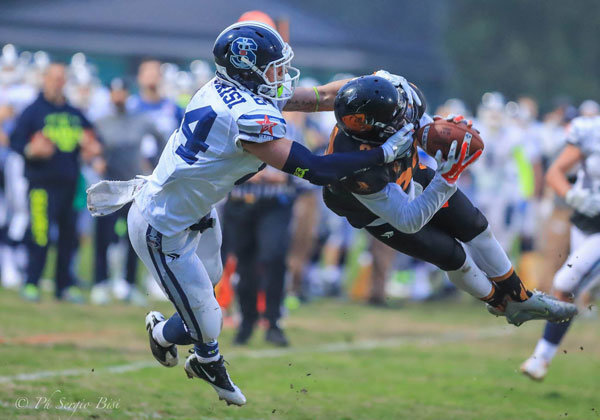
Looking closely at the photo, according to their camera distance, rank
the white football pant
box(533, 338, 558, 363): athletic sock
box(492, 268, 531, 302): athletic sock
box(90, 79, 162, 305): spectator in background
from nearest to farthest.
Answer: the white football pant → box(492, 268, 531, 302): athletic sock → box(533, 338, 558, 363): athletic sock → box(90, 79, 162, 305): spectator in background

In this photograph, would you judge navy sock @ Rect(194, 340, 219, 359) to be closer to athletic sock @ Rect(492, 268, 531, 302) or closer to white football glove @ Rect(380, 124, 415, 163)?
white football glove @ Rect(380, 124, 415, 163)

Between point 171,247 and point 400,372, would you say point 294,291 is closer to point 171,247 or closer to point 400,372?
point 400,372

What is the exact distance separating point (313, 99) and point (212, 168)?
846 millimetres

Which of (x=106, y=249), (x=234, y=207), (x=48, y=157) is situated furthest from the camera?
(x=106, y=249)

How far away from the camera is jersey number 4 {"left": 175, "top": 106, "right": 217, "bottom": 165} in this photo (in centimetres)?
434

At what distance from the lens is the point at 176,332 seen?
16.1 feet

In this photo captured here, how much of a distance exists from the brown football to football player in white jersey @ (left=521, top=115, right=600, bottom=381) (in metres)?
1.75

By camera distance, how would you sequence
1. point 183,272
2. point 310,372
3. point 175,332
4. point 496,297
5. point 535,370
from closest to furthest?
point 183,272 < point 175,332 < point 496,297 < point 535,370 < point 310,372

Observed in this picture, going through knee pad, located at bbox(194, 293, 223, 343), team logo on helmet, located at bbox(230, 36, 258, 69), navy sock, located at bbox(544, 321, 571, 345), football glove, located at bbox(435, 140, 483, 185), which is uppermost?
team logo on helmet, located at bbox(230, 36, 258, 69)

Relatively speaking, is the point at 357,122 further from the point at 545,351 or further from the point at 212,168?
the point at 545,351

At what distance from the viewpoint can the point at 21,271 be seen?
10.4 metres

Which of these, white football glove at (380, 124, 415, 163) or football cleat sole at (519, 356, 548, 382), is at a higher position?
white football glove at (380, 124, 415, 163)

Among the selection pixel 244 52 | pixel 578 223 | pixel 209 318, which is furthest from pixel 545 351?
pixel 244 52

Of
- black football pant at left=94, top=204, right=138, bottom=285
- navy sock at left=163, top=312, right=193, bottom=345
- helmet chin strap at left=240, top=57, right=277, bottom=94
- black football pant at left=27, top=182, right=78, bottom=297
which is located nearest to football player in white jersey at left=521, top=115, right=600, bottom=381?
navy sock at left=163, top=312, right=193, bottom=345
